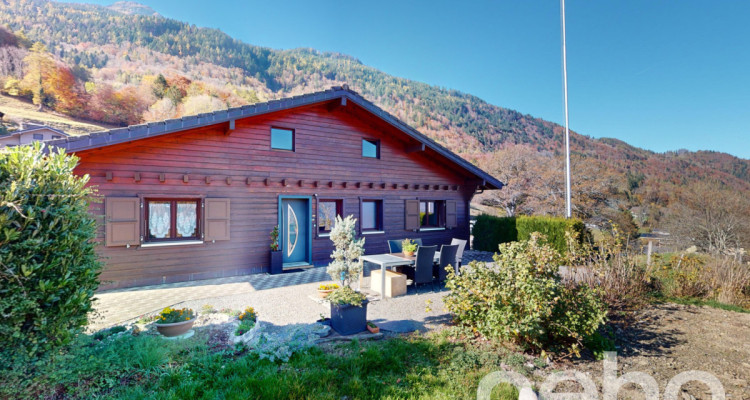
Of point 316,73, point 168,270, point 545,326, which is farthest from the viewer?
point 316,73

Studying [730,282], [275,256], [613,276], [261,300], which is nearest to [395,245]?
[275,256]

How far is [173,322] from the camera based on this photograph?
3.96 metres

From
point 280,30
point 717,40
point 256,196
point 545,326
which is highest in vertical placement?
point 280,30

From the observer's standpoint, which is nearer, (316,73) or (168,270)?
(168,270)

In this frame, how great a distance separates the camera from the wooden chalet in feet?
22.2

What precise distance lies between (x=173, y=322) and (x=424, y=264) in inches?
177

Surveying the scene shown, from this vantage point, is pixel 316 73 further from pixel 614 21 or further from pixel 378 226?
pixel 378 226

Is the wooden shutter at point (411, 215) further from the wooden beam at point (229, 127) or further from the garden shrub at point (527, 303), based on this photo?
the garden shrub at point (527, 303)

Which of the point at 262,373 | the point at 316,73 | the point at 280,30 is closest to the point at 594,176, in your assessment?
the point at 262,373

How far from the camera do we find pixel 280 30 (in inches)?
2053

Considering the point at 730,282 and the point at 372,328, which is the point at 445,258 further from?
the point at 730,282

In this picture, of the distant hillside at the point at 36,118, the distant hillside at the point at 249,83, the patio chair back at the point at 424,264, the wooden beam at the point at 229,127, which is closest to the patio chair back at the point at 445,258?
the patio chair back at the point at 424,264

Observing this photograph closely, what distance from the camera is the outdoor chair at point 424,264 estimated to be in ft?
21.6

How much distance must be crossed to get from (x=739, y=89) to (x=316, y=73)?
4489 centimetres
